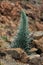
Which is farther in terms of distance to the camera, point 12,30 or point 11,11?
point 11,11

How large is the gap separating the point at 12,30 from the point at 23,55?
10.3m

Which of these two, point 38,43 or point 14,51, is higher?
point 14,51

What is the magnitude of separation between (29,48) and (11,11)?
1168cm

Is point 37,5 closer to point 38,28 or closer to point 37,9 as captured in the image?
point 37,9

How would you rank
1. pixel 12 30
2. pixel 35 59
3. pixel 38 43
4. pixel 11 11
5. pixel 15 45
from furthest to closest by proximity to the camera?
1. pixel 11 11
2. pixel 12 30
3. pixel 38 43
4. pixel 15 45
5. pixel 35 59

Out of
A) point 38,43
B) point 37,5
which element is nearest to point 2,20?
point 37,5

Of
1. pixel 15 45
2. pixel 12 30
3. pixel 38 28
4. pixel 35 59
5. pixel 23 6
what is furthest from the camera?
pixel 23 6

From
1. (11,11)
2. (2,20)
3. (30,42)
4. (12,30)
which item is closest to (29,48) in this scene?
(30,42)

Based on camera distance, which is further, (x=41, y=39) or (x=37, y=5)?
(x=37, y=5)

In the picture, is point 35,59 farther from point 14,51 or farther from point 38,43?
point 38,43

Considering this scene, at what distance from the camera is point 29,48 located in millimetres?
13898

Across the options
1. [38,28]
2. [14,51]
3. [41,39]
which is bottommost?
[38,28]

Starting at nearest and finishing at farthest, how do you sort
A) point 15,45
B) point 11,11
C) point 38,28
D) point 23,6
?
point 15,45, point 38,28, point 11,11, point 23,6

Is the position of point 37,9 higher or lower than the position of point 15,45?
lower
